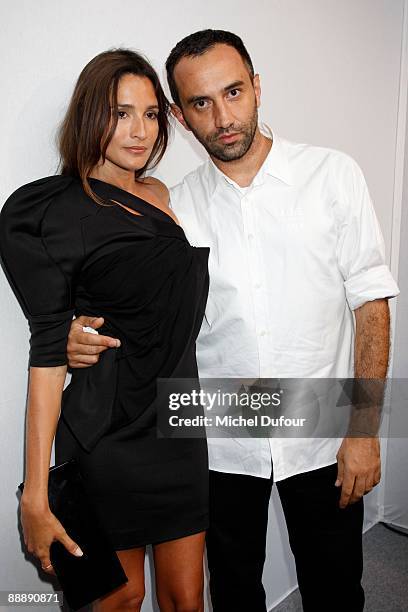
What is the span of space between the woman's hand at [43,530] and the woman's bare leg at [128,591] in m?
0.17

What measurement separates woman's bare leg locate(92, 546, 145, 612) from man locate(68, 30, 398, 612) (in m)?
0.25

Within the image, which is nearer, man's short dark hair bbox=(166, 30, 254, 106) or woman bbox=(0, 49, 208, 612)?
woman bbox=(0, 49, 208, 612)

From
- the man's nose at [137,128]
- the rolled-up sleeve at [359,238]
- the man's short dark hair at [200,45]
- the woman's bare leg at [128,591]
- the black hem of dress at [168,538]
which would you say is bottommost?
the woman's bare leg at [128,591]

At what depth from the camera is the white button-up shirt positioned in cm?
153

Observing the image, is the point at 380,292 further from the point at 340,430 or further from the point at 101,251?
the point at 101,251

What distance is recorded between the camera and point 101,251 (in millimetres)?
1310

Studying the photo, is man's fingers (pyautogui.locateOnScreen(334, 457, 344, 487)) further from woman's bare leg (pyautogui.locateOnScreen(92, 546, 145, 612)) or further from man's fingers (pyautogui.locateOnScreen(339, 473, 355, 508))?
woman's bare leg (pyautogui.locateOnScreen(92, 546, 145, 612))

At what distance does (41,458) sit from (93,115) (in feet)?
2.22

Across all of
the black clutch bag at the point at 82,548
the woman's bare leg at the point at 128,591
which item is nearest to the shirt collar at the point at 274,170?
the black clutch bag at the point at 82,548

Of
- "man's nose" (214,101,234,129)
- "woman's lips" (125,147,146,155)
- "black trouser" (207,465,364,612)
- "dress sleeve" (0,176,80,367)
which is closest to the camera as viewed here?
"dress sleeve" (0,176,80,367)

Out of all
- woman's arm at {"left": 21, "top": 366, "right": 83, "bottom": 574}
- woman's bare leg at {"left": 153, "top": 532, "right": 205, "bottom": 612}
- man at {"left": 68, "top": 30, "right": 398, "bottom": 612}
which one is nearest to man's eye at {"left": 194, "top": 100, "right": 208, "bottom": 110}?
man at {"left": 68, "top": 30, "right": 398, "bottom": 612}

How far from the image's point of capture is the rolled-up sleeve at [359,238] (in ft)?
4.96

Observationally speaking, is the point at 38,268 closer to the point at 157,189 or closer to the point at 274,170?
the point at 157,189

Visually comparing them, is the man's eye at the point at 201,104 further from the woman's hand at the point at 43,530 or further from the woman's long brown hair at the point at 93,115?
the woman's hand at the point at 43,530
